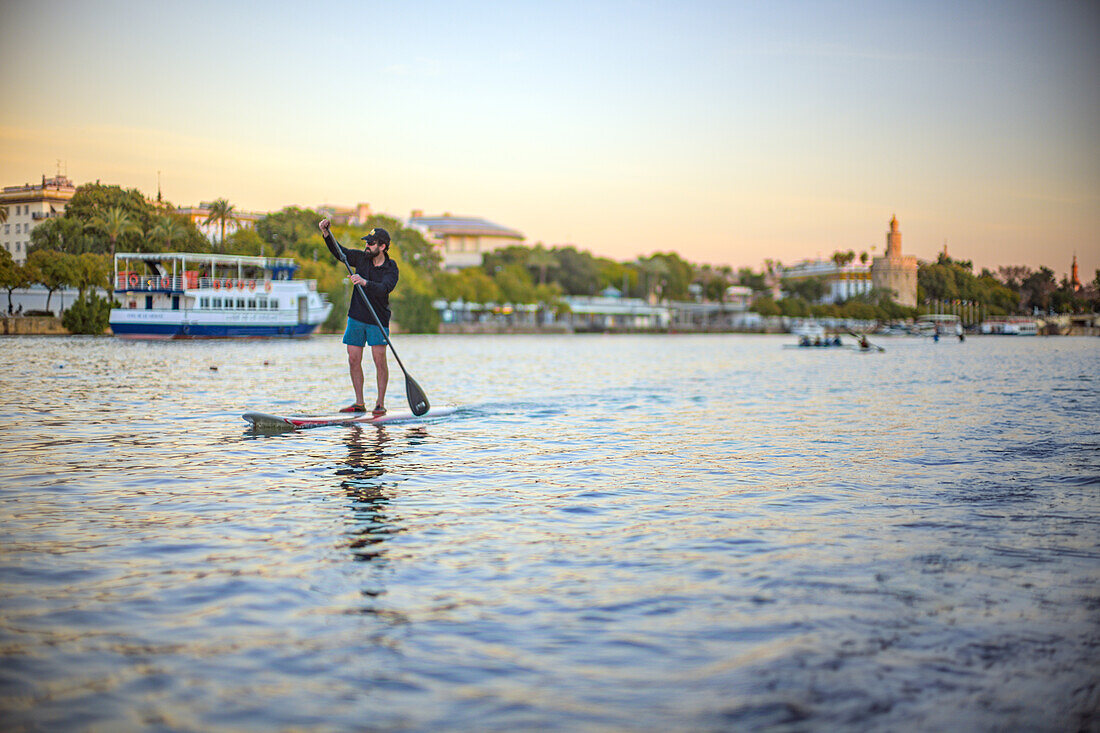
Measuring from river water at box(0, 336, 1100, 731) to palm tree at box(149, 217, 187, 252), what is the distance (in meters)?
78.5

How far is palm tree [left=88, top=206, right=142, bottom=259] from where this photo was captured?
8241cm

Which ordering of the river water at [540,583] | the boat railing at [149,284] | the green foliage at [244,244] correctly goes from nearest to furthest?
the river water at [540,583], the boat railing at [149,284], the green foliage at [244,244]

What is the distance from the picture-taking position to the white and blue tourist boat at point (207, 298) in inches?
2817

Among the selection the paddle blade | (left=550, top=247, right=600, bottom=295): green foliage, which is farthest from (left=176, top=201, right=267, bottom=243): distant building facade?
the paddle blade

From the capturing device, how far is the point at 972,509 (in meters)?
9.03

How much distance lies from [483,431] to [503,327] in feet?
442

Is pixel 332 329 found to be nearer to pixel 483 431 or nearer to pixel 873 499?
pixel 483 431

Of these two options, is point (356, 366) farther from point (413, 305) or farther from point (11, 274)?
point (413, 305)

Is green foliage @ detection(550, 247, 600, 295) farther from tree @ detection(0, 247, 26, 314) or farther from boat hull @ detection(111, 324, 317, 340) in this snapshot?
tree @ detection(0, 247, 26, 314)

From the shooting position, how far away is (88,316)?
247ft

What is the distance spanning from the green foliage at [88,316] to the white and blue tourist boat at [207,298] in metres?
1.64

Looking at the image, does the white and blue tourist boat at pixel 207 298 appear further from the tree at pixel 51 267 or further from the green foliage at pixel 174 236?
the green foliage at pixel 174 236

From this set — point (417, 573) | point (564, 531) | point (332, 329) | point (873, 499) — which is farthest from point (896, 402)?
point (332, 329)

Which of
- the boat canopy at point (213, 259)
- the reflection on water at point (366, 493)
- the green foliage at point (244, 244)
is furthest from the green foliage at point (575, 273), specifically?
the reflection on water at point (366, 493)
